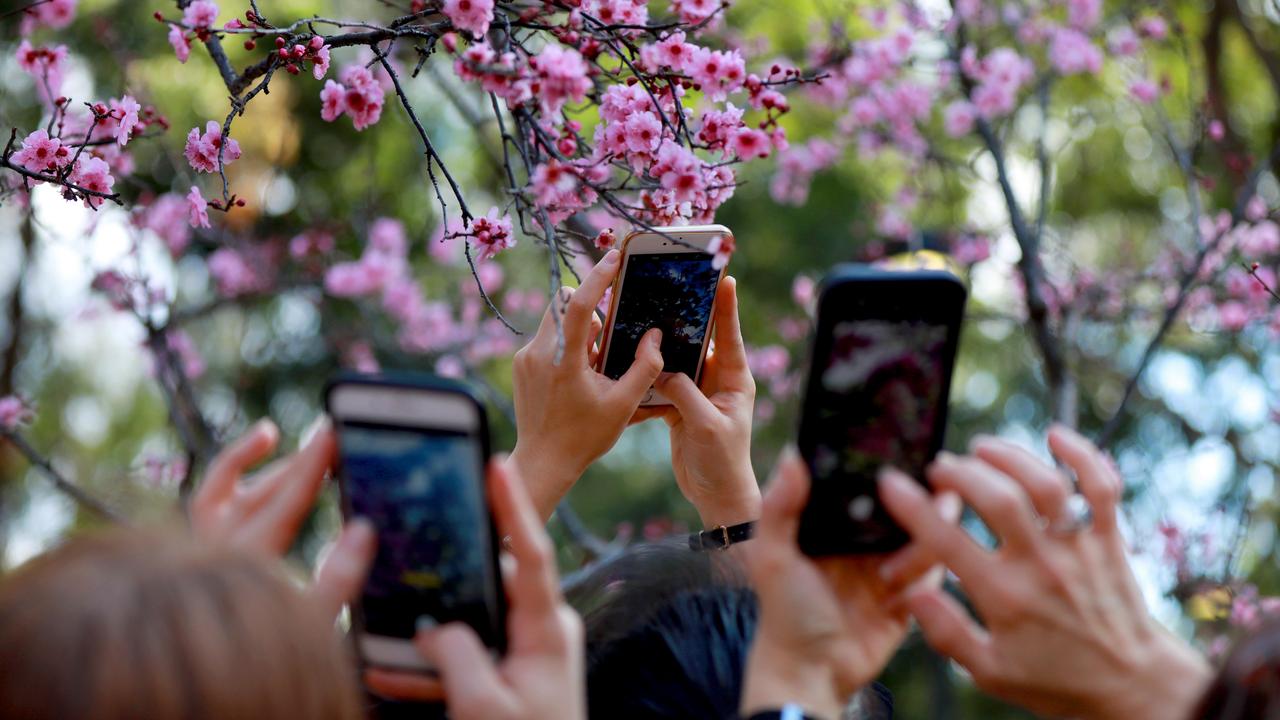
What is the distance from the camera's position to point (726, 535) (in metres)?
1.77

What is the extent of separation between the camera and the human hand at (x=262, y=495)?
3.62ft

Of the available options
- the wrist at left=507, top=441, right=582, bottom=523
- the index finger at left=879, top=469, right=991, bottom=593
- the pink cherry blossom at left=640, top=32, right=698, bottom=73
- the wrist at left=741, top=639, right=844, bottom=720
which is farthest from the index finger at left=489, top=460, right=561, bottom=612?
the pink cherry blossom at left=640, top=32, right=698, bottom=73

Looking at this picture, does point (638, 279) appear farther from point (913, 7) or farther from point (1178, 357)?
point (1178, 357)

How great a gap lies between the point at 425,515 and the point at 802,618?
0.42 metres

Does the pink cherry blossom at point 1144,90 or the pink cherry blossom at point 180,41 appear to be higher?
the pink cherry blossom at point 180,41

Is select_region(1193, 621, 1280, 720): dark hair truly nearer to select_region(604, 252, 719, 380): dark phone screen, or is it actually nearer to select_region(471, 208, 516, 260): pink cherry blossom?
select_region(604, 252, 719, 380): dark phone screen

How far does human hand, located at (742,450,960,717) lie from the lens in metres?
1.14

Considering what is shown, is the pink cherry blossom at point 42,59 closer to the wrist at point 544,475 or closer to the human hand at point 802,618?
the wrist at point 544,475

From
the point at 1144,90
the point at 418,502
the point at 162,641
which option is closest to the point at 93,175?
the point at 418,502

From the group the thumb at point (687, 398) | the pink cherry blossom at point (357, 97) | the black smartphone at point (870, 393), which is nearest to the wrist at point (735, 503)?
the thumb at point (687, 398)

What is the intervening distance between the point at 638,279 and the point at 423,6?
701 millimetres

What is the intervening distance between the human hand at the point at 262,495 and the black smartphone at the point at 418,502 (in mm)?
32

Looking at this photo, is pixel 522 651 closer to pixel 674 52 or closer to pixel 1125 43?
pixel 674 52

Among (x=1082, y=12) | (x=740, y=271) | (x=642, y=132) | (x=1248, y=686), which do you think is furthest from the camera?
(x=740, y=271)
